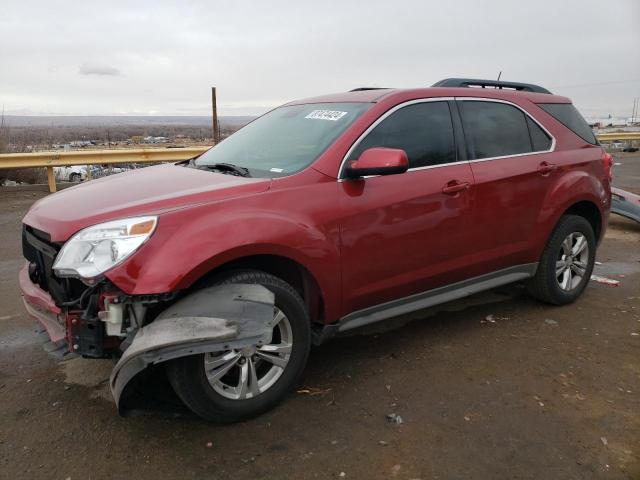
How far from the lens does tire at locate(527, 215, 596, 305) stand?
4453mm

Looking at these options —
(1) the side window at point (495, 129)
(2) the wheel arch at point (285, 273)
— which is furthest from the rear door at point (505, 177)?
(2) the wheel arch at point (285, 273)

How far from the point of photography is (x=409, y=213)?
342cm

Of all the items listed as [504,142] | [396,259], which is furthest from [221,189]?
[504,142]

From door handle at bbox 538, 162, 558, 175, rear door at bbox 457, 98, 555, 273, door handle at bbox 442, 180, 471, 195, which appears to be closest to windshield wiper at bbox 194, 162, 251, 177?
door handle at bbox 442, 180, 471, 195

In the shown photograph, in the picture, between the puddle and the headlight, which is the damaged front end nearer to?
the headlight

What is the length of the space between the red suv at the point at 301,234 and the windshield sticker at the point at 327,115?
0.05 ft

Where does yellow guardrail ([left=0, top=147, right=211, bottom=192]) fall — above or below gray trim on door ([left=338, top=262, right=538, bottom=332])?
above

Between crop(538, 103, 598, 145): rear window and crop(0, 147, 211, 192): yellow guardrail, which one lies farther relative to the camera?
crop(0, 147, 211, 192): yellow guardrail

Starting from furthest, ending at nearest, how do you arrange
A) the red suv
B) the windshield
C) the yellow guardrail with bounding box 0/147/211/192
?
the yellow guardrail with bounding box 0/147/211/192, the windshield, the red suv

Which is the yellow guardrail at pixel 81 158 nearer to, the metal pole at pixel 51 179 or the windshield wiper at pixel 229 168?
the metal pole at pixel 51 179

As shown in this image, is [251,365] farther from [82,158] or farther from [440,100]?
[82,158]

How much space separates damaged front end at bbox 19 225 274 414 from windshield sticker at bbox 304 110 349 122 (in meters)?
1.39

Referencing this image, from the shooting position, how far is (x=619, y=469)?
2.54 meters

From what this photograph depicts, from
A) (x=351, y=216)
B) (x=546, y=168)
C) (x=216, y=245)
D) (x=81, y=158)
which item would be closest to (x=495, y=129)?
(x=546, y=168)
